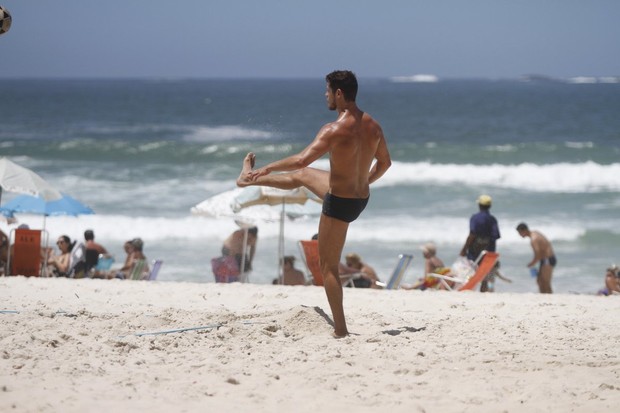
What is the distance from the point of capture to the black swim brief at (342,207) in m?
5.50

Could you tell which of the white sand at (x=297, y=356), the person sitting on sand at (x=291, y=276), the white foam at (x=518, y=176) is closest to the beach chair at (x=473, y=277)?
the person sitting on sand at (x=291, y=276)

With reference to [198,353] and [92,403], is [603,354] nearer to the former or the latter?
[198,353]

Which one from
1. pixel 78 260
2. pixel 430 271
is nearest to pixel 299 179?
pixel 430 271

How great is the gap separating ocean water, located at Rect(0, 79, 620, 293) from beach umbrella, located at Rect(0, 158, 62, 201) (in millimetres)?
776

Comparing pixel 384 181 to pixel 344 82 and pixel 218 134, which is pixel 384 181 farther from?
pixel 344 82

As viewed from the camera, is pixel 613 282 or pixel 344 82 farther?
pixel 613 282

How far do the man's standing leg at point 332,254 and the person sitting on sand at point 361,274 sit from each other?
4.56m

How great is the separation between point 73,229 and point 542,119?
1454 inches

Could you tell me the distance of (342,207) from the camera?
217 inches

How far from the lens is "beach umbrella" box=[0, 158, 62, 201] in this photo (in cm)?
990

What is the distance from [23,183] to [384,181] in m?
15.1

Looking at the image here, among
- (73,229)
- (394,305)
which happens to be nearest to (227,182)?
(73,229)

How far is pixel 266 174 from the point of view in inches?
212

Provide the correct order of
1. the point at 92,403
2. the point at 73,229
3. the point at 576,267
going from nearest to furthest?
the point at 92,403 → the point at 576,267 → the point at 73,229
